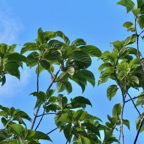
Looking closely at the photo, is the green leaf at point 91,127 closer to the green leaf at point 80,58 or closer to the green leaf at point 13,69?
the green leaf at point 80,58

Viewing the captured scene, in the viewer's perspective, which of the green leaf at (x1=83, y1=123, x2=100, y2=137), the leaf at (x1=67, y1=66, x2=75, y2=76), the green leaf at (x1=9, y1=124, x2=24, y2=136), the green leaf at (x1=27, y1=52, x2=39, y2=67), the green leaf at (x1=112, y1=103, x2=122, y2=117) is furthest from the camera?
the green leaf at (x1=112, y1=103, x2=122, y2=117)

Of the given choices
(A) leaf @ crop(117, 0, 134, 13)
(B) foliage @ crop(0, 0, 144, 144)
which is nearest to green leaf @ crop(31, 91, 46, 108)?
(B) foliage @ crop(0, 0, 144, 144)

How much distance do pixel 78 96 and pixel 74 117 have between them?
360 millimetres

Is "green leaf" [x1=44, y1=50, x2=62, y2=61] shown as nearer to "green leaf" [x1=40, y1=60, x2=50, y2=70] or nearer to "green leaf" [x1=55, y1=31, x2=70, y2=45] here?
"green leaf" [x1=40, y1=60, x2=50, y2=70]

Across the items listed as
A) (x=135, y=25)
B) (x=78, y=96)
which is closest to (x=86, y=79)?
(x=78, y=96)

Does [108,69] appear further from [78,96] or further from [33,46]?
[33,46]

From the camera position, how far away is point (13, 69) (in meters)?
3.87

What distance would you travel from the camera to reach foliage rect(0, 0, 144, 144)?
364cm

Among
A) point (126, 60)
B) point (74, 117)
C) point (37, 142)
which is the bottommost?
point (37, 142)

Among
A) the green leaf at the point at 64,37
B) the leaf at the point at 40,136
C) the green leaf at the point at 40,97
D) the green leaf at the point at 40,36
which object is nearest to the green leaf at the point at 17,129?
the leaf at the point at 40,136

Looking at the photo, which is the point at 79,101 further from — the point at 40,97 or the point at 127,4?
the point at 127,4

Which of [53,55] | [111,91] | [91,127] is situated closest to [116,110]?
[111,91]

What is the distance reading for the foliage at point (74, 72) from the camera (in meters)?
3.64

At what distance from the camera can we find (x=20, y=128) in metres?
3.29
